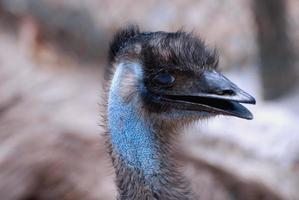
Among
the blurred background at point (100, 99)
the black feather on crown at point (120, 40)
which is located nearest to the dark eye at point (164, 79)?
the black feather on crown at point (120, 40)

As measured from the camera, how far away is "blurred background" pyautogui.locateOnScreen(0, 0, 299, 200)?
5.73 meters

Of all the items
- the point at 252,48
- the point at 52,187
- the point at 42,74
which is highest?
the point at 252,48

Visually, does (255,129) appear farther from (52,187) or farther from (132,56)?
(132,56)

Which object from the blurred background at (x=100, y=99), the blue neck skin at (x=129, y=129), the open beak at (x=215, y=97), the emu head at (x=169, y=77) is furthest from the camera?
the blurred background at (x=100, y=99)

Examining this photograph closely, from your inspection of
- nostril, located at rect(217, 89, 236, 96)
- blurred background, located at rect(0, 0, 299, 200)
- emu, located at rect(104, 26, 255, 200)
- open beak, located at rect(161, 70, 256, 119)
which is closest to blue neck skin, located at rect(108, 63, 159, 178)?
emu, located at rect(104, 26, 255, 200)

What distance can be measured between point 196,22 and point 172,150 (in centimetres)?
316

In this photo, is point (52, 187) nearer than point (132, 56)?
No

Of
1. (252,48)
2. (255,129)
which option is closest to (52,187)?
(255,129)

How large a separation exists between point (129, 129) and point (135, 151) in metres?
0.08

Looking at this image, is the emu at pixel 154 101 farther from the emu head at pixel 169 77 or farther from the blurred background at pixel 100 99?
the blurred background at pixel 100 99

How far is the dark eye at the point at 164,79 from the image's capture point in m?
3.78

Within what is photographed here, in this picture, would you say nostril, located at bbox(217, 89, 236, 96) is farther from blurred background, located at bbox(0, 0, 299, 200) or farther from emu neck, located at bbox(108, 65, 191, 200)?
blurred background, located at bbox(0, 0, 299, 200)

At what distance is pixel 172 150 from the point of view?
13.1 feet

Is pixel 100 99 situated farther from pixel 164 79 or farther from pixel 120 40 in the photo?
pixel 164 79
